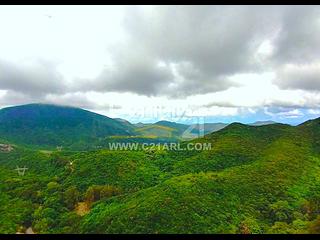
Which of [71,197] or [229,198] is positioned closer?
[229,198]

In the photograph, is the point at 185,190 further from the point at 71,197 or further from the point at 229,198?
the point at 71,197

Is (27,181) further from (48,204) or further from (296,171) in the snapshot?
(296,171)

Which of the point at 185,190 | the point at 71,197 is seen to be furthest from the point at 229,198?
the point at 71,197

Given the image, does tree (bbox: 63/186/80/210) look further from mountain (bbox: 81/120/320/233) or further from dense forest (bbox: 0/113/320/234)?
mountain (bbox: 81/120/320/233)

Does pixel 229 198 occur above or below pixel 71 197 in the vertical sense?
above

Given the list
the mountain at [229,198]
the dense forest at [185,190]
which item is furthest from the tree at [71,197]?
the mountain at [229,198]

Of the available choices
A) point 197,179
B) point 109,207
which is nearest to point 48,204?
point 109,207

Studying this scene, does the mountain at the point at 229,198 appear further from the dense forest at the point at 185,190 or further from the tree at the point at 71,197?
the tree at the point at 71,197

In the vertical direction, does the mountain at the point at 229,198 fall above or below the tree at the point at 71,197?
above

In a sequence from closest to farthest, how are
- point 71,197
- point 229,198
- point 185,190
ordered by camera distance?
point 229,198
point 185,190
point 71,197
